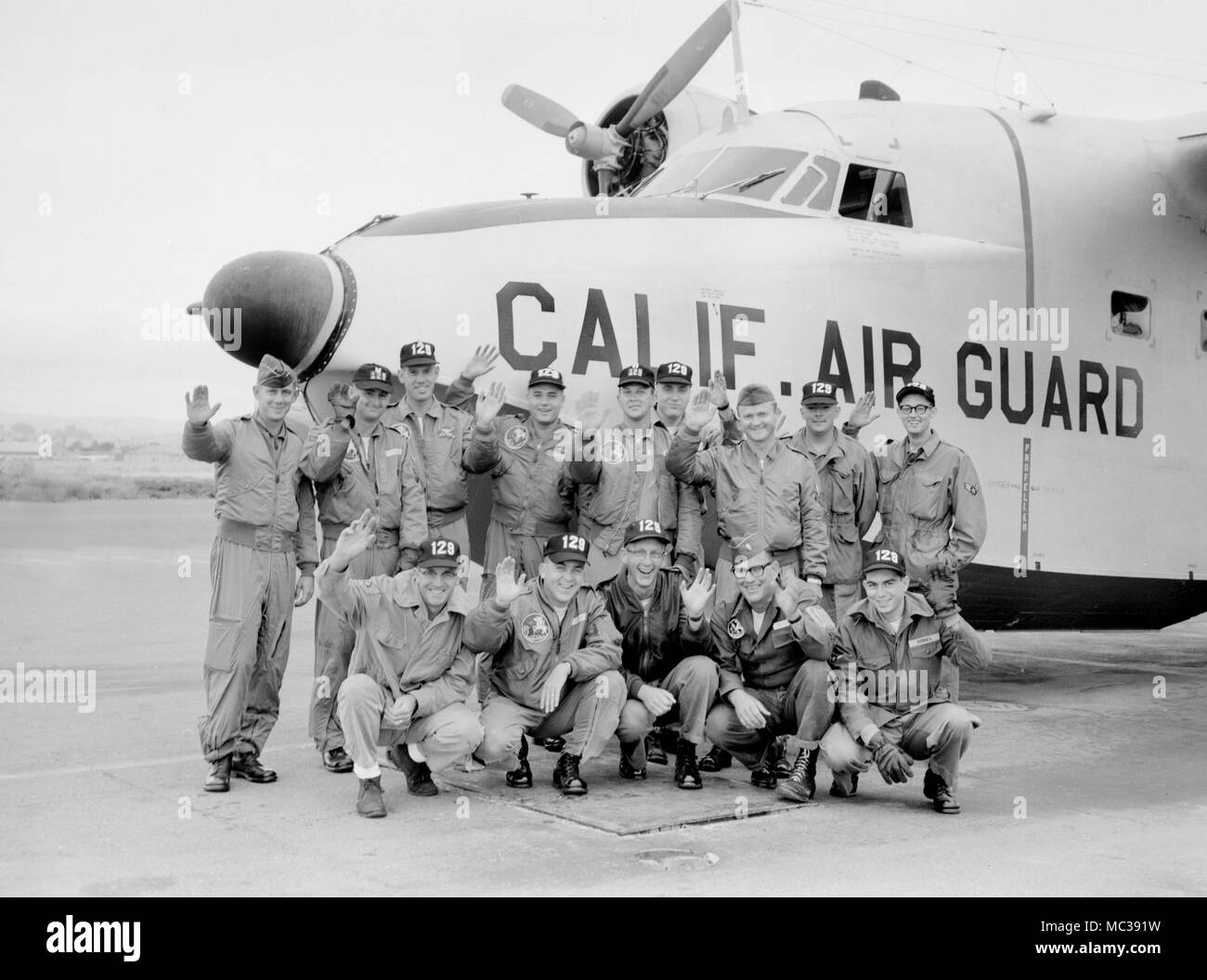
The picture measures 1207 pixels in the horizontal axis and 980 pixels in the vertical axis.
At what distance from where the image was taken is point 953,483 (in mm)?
7074

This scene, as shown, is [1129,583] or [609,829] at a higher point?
[1129,583]

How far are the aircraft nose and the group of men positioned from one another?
35cm

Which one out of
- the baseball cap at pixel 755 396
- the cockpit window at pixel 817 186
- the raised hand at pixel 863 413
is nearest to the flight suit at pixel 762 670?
the baseball cap at pixel 755 396

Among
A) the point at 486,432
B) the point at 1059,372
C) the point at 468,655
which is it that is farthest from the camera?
the point at 1059,372

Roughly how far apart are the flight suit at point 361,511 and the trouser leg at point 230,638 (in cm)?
51

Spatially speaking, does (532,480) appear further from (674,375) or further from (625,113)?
(625,113)

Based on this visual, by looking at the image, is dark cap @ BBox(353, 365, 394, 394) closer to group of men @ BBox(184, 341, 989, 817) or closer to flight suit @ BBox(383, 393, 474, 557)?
group of men @ BBox(184, 341, 989, 817)

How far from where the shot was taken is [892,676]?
20.1 feet

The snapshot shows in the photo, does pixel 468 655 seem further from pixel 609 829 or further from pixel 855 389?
pixel 855 389

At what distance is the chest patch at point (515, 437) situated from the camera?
7.22 meters

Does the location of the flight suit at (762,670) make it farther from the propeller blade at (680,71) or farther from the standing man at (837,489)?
the propeller blade at (680,71)

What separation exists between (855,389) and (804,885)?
4.19 meters

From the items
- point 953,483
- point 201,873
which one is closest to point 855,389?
point 953,483

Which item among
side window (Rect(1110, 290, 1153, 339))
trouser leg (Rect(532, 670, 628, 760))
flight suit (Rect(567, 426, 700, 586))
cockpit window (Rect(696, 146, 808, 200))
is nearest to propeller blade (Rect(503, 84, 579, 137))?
cockpit window (Rect(696, 146, 808, 200))
